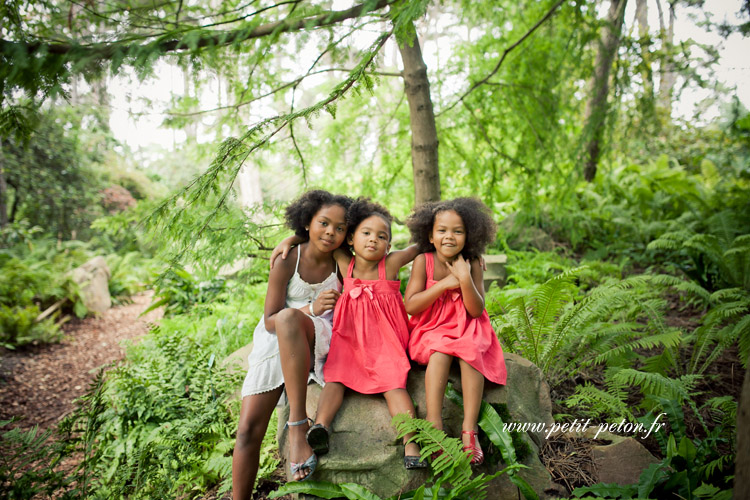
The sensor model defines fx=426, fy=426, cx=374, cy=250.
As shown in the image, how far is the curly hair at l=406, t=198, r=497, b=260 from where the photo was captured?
2.71 m

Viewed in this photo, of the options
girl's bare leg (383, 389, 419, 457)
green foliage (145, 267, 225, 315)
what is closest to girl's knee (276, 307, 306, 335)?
girl's bare leg (383, 389, 419, 457)

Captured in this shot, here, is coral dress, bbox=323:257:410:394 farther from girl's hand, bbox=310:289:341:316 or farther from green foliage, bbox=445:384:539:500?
green foliage, bbox=445:384:539:500

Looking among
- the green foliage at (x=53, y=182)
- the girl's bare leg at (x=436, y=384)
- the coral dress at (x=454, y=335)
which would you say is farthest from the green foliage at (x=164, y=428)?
the green foliage at (x=53, y=182)

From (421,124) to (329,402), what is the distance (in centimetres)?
245

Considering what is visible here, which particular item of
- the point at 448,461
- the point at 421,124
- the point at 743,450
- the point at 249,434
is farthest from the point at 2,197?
the point at 743,450

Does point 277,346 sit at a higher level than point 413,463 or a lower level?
higher

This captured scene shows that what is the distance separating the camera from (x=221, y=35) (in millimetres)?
2471

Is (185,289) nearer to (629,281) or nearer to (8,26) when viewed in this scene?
(8,26)

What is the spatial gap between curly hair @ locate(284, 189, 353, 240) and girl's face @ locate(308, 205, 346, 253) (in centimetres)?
6

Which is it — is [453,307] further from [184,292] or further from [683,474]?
[184,292]

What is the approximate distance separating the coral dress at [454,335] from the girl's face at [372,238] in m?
0.31

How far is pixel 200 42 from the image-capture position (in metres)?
2.61

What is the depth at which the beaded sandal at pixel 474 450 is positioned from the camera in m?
2.20

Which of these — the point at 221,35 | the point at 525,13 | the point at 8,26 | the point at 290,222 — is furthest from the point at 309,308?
the point at 525,13
